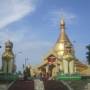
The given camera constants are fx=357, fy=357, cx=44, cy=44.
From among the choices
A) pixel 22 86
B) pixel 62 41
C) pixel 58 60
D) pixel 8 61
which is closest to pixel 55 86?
pixel 22 86

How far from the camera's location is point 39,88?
39188 millimetres

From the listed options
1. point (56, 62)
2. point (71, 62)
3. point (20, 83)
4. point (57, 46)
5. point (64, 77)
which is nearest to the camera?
point (20, 83)

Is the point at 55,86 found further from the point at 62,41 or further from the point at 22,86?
the point at 62,41

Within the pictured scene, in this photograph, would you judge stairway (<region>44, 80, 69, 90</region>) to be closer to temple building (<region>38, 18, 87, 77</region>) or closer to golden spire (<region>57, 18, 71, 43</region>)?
temple building (<region>38, 18, 87, 77</region>)

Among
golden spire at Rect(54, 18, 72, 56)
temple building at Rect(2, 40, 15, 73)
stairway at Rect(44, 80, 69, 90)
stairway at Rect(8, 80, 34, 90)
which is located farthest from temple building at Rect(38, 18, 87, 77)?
stairway at Rect(8, 80, 34, 90)

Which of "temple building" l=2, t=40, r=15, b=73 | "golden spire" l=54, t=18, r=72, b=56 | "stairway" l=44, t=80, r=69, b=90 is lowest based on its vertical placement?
"stairway" l=44, t=80, r=69, b=90

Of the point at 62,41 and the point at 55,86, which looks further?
the point at 62,41

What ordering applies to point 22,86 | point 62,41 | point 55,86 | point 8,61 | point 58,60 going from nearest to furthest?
point 22,86 → point 55,86 → point 8,61 → point 58,60 → point 62,41

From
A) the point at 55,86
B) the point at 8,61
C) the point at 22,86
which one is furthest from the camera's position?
the point at 8,61

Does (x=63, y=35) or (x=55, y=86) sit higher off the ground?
(x=63, y=35)

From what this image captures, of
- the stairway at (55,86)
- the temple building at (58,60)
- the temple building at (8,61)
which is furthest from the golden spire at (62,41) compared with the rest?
the stairway at (55,86)

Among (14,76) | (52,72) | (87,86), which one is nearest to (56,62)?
(52,72)

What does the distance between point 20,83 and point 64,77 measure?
9.60 m

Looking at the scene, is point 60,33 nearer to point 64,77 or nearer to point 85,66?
point 85,66
